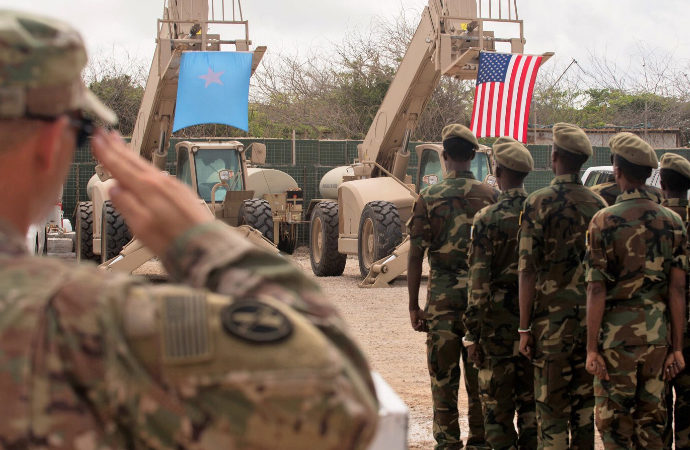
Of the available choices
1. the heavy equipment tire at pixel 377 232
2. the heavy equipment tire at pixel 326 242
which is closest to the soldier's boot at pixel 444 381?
the heavy equipment tire at pixel 377 232

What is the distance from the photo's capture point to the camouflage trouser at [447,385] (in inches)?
201

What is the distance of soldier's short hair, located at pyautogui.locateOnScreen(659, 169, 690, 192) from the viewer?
506cm

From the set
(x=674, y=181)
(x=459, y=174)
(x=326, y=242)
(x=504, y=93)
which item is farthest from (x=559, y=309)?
(x=326, y=242)

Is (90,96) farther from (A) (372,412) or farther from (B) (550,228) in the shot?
(B) (550,228)

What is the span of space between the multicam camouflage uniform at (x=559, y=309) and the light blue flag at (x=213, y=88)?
352 inches

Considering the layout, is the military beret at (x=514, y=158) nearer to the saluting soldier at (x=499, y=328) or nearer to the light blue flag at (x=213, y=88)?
the saluting soldier at (x=499, y=328)

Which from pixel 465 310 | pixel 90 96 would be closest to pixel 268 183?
pixel 465 310

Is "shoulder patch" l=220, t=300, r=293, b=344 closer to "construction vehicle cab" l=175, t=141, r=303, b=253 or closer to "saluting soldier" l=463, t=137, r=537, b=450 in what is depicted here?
"saluting soldier" l=463, t=137, r=537, b=450

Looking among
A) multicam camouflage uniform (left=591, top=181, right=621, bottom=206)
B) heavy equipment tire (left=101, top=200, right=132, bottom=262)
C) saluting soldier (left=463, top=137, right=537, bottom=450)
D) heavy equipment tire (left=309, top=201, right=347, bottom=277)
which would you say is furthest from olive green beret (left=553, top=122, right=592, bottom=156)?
heavy equipment tire (left=309, top=201, right=347, bottom=277)

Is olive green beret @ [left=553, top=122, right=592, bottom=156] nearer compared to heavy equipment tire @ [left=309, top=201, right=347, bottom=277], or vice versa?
olive green beret @ [left=553, top=122, right=592, bottom=156]

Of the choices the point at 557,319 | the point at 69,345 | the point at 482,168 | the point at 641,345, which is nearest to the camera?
the point at 69,345

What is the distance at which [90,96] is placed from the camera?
1.16 metres

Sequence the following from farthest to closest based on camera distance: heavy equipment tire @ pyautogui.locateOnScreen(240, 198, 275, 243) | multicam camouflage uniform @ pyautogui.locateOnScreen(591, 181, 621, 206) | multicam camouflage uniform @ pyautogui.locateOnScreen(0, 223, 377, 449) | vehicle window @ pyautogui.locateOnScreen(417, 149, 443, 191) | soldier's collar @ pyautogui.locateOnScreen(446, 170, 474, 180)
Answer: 1. vehicle window @ pyautogui.locateOnScreen(417, 149, 443, 191)
2. heavy equipment tire @ pyautogui.locateOnScreen(240, 198, 275, 243)
3. multicam camouflage uniform @ pyautogui.locateOnScreen(591, 181, 621, 206)
4. soldier's collar @ pyautogui.locateOnScreen(446, 170, 474, 180)
5. multicam camouflage uniform @ pyautogui.locateOnScreen(0, 223, 377, 449)

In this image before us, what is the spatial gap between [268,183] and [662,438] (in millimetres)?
14326
